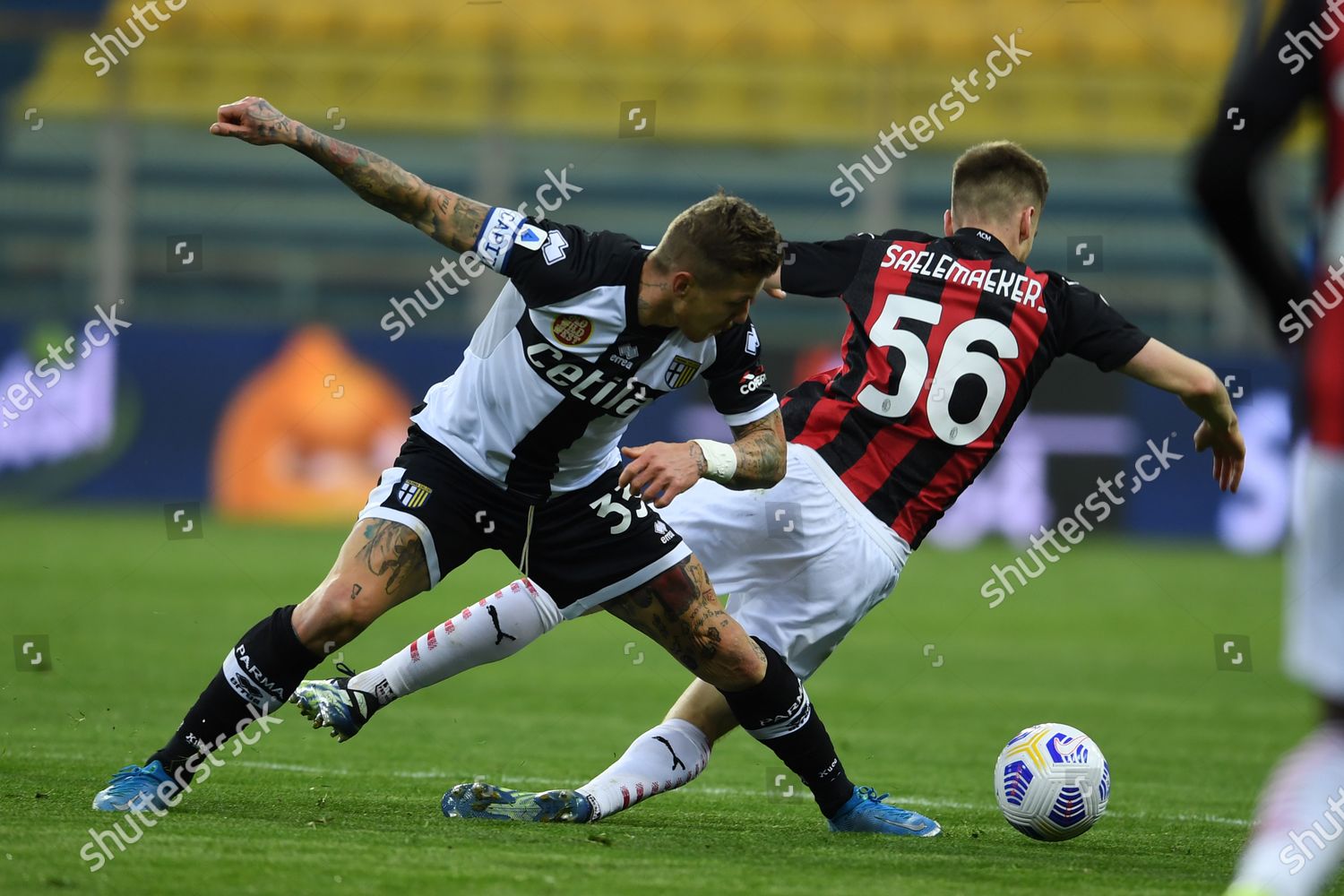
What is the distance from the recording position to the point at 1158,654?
1185cm

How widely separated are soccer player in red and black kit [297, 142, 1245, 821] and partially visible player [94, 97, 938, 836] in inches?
14.2

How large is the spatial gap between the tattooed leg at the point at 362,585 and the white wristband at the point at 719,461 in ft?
2.98

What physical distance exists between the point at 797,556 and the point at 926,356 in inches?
32.3

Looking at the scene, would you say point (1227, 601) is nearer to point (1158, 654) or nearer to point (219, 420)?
point (1158, 654)

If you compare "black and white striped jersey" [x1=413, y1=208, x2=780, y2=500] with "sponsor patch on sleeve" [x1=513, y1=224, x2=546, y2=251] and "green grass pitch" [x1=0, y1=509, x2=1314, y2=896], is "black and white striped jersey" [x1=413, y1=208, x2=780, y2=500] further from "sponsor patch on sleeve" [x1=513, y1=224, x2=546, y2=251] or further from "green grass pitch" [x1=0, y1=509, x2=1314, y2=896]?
"green grass pitch" [x1=0, y1=509, x2=1314, y2=896]

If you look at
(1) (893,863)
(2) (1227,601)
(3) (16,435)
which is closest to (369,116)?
(3) (16,435)

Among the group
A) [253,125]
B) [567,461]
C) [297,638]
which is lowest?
[297,638]

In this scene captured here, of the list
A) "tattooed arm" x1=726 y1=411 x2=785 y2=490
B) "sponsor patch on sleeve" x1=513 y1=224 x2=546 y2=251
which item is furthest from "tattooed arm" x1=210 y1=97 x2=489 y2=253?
"tattooed arm" x1=726 y1=411 x2=785 y2=490

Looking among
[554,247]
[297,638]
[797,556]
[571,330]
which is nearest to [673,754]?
[797,556]

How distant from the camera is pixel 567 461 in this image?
197 inches

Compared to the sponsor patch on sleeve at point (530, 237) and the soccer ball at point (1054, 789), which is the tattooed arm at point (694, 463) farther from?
the soccer ball at point (1054, 789)

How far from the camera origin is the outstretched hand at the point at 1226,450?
5.16 m

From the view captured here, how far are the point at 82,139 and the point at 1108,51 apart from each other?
1547 centimetres

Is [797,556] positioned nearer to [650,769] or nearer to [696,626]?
[696,626]
